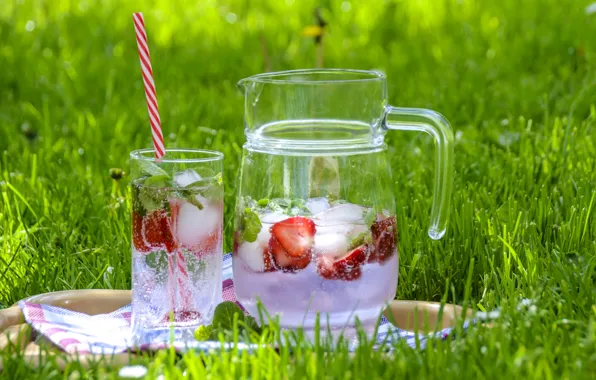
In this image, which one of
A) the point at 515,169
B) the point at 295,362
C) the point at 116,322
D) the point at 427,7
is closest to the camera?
the point at 295,362

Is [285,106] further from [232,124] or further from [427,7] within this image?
[427,7]

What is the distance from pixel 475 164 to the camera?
267cm

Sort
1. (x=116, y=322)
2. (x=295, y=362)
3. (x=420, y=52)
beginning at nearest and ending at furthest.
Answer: (x=295, y=362)
(x=116, y=322)
(x=420, y=52)

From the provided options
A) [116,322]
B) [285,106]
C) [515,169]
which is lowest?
[116,322]

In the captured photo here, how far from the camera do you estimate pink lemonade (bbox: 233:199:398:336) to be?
1.57 meters

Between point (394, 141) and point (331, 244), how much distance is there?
1633mm

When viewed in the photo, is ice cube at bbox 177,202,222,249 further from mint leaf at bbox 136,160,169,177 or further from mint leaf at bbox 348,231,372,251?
mint leaf at bbox 348,231,372,251

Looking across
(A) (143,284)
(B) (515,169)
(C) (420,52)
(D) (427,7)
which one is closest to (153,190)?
(A) (143,284)

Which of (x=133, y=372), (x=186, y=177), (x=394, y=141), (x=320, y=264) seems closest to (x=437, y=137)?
(x=320, y=264)

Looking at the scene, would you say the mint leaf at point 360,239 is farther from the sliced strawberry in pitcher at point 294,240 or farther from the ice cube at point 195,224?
the ice cube at point 195,224

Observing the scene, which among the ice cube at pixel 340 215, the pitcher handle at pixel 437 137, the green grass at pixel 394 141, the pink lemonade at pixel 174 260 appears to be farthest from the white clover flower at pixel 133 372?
the pitcher handle at pixel 437 137

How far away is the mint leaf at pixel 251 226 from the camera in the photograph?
1596 mm

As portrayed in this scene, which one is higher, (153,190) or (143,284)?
(153,190)

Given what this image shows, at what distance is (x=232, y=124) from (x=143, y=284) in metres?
1.83
